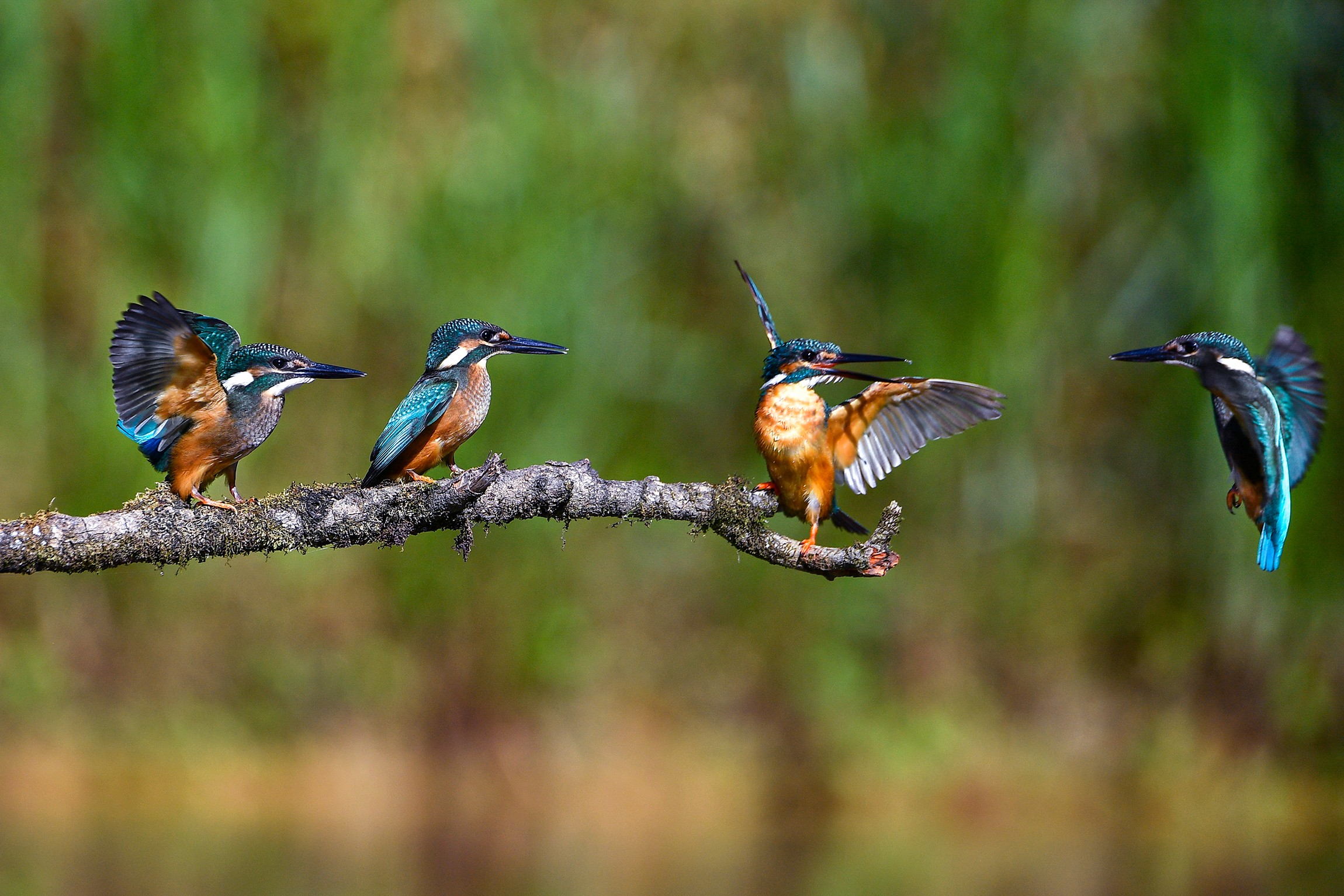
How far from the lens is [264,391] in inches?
41.8

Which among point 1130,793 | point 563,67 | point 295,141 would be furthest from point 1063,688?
point 295,141

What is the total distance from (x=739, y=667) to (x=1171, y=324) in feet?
6.70

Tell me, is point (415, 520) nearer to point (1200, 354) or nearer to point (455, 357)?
point (455, 357)

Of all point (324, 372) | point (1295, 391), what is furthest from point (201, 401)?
point (1295, 391)

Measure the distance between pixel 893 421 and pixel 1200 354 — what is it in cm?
35

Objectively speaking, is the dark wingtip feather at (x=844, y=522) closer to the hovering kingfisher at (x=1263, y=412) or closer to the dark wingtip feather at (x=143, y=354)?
the hovering kingfisher at (x=1263, y=412)

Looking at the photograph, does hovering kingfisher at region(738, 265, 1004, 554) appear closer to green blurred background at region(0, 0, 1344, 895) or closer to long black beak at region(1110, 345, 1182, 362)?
long black beak at region(1110, 345, 1182, 362)

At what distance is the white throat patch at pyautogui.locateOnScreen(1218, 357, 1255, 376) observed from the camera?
2.66ft

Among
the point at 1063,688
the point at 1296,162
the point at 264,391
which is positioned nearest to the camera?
the point at 264,391

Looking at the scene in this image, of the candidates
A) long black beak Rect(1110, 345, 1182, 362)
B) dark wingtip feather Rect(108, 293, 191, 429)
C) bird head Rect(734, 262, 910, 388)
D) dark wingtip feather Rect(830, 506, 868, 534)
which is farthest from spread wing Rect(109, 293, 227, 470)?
long black beak Rect(1110, 345, 1182, 362)

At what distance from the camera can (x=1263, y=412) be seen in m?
0.91

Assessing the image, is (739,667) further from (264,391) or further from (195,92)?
(264,391)

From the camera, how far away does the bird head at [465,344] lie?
49.3 inches

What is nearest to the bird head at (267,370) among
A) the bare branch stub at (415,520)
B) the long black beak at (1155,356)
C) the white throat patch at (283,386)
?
the white throat patch at (283,386)
